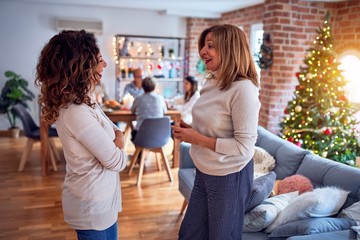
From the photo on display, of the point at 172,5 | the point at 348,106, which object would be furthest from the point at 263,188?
the point at 172,5

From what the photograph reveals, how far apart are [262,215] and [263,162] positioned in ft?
2.99

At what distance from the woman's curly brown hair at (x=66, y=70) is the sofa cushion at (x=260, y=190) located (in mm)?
1146

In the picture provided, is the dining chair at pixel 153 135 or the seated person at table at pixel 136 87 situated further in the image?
the seated person at table at pixel 136 87

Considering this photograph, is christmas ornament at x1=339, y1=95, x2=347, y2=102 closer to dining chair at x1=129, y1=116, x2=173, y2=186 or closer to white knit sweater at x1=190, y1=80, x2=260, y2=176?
dining chair at x1=129, y1=116, x2=173, y2=186

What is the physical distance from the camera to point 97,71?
53.8 inches

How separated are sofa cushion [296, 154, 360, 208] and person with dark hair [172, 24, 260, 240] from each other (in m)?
0.87

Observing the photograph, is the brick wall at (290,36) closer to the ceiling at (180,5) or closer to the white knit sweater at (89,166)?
the ceiling at (180,5)

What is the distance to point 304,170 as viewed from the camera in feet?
7.95

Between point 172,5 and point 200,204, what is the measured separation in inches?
187

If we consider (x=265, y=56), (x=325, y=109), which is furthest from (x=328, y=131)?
(x=265, y=56)

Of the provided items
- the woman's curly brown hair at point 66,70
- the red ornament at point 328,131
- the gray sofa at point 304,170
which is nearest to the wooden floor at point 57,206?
the gray sofa at point 304,170

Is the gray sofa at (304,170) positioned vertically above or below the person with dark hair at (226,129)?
below

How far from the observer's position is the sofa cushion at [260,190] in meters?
1.99

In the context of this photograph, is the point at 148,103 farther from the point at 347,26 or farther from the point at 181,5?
the point at 347,26
